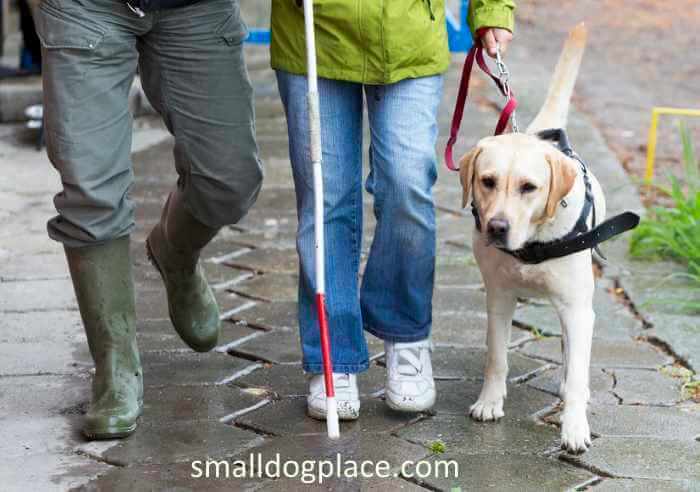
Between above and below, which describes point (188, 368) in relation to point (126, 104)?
below

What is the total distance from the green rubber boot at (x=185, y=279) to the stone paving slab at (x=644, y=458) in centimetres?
132

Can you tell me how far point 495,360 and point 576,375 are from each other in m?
0.31

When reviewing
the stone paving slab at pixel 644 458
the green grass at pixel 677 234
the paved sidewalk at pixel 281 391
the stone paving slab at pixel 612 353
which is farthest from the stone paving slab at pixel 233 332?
the green grass at pixel 677 234

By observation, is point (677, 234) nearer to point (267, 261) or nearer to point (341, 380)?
point (267, 261)

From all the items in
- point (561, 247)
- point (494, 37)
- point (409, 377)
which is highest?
point (494, 37)

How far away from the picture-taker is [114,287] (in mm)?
3699

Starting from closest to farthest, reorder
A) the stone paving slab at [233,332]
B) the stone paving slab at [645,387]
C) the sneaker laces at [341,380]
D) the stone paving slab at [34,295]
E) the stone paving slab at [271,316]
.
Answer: the sneaker laces at [341,380], the stone paving slab at [645,387], the stone paving slab at [233,332], the stone paving slab at [271,316], the stone paving slab at [34,295]

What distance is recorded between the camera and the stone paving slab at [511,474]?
3.37 m

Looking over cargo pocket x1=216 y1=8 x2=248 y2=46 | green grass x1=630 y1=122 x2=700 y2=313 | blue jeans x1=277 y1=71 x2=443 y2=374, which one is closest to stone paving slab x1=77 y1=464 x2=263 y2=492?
blue jeans x1=277 y1=71 x2=443 y2=374

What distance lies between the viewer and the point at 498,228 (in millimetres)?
3451

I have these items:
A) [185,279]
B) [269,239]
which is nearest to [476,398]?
[185,279]

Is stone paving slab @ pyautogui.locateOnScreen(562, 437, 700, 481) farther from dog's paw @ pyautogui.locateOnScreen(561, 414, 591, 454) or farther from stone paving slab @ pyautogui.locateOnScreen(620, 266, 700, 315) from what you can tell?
stone paving slab @ pyautogui.locateOnScreen(620, 266, 700, 315)

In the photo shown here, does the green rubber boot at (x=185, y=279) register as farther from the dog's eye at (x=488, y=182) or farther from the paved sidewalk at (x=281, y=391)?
the dog's eye at (x=488, y=182)

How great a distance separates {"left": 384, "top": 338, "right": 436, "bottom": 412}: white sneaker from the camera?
381 cm
